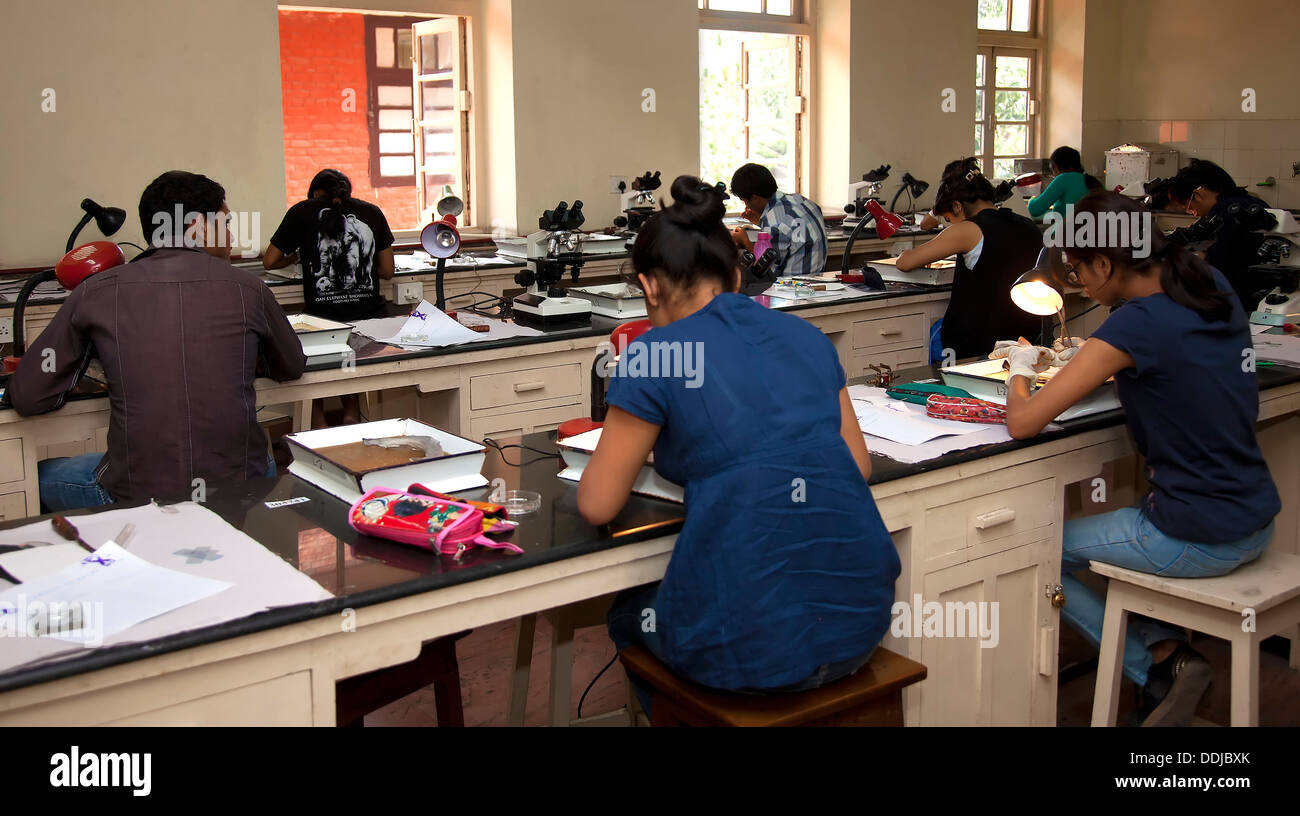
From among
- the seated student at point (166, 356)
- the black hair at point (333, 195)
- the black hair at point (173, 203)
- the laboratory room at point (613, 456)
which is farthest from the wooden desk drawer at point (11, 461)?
the black hair at point (333, 195)

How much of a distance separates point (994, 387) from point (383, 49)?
23.7 feet

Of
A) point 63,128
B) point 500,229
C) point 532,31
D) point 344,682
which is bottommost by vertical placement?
point 344,682

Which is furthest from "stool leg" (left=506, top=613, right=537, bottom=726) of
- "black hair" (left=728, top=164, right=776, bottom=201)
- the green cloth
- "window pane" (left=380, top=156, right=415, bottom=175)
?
"window pane" (left=380, top=156, right=415, bottom=175)

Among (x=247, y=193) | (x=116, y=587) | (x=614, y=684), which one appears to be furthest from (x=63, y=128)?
(x=116, y=587)

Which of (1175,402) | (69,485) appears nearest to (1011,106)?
(1175,402)

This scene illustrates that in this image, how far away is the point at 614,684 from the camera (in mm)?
3041

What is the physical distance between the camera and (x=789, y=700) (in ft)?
6.15

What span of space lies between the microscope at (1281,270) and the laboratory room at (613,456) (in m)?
0.02

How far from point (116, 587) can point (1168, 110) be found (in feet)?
27.7

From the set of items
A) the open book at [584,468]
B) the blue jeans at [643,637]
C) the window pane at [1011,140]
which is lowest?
the blue jeans at [643,637]

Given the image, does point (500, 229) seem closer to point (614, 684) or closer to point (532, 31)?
point (532, 31)

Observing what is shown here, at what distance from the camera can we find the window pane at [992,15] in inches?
326

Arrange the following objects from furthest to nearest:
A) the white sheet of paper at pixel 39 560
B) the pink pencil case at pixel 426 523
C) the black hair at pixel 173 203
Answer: the black hair at pixel 173 203 → the pink pencil case at pixel 426 523 → the white sheet of paper at pixel 39 560

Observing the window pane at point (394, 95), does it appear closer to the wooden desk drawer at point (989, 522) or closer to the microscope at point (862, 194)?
the microscope at point (862, 194)
